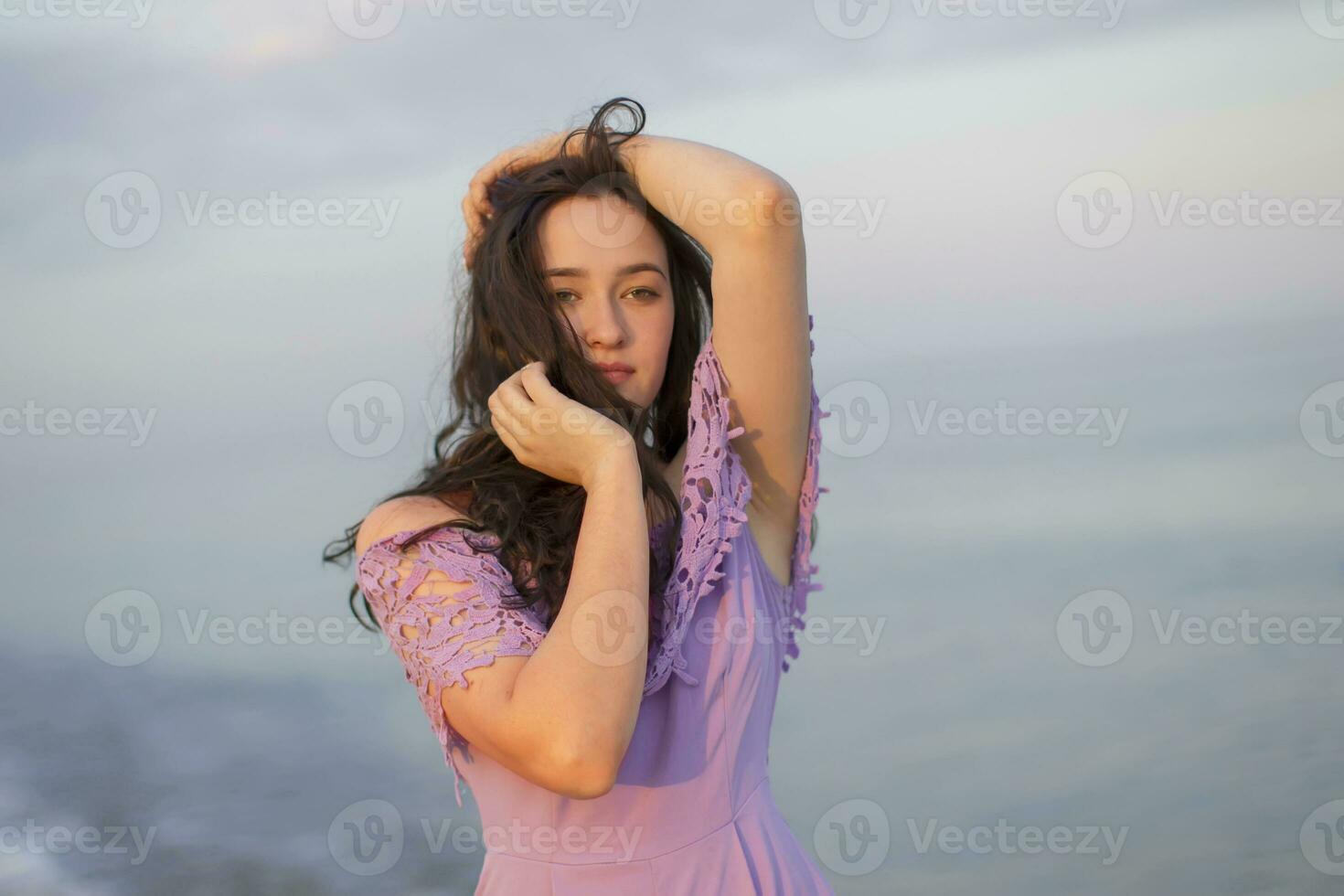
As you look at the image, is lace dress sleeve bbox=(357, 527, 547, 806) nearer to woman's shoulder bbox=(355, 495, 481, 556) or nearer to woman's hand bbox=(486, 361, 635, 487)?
woman's shoulder bbox=(355, 495, 481, 556)

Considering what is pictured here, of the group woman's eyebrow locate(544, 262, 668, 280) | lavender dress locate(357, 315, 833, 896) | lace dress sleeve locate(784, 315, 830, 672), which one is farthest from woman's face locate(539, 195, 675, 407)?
lace dress sleeve locate(784, 315, 830, 672)

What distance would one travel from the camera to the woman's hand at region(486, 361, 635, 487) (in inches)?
63.1

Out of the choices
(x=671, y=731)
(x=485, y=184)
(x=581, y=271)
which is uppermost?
(x=485, y=184)

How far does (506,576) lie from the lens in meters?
1.65

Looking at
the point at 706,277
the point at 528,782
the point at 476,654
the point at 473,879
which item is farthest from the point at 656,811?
the point at 473,879

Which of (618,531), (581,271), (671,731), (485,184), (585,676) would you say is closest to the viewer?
(585,676)

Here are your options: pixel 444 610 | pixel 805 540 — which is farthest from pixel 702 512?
pixel 444 610

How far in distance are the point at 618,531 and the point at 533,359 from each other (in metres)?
0.39

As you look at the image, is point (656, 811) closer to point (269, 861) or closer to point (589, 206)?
point (589, 206)

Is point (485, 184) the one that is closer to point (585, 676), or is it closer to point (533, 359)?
point (533, 359)

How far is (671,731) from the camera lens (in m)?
1.68

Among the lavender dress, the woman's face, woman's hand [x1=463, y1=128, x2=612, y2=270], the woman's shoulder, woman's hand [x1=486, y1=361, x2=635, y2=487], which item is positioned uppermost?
woman's hand [x1=463, y1=128, x2=612, y2=270]

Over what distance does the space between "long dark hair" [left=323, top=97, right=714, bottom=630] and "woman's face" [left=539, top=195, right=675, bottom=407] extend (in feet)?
0.05

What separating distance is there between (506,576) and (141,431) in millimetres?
2640
